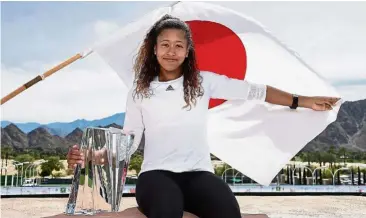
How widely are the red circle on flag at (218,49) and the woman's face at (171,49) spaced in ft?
2.25

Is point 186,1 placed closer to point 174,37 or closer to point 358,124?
point 174,37

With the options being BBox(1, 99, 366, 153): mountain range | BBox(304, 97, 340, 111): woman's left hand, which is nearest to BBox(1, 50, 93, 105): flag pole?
BBox(304, 97, 340, 111): woman's left hand

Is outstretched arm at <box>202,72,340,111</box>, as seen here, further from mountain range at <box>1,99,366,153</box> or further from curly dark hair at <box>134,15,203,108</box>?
mountain range at <box>1,99,366,153</box>

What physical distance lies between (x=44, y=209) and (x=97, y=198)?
983 centimetres

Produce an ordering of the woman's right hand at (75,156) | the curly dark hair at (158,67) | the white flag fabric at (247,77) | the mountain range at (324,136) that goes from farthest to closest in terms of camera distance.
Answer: the mountain range at (324,136) < the white flag fabric at (247,77) < the curly dark hair at (158,67) < the woman's right hand at (75,156)

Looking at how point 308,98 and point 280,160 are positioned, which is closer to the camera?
point 308,98

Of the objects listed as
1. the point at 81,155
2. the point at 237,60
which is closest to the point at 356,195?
the point at 237,60

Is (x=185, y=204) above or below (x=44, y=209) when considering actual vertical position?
above

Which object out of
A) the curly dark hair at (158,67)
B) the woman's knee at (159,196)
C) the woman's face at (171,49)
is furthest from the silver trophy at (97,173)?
the woman's face at (171,49)

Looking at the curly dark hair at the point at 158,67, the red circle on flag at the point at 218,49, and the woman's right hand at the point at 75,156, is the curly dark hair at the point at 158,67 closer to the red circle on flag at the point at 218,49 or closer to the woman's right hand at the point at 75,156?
the woman's right hand at the point at 75,156

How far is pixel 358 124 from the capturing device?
8844cm

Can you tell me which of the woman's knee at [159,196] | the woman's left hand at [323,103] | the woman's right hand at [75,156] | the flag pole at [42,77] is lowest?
the woman's knee at [159,196]

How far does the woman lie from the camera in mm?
1915

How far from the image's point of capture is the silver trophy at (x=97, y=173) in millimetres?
2053
